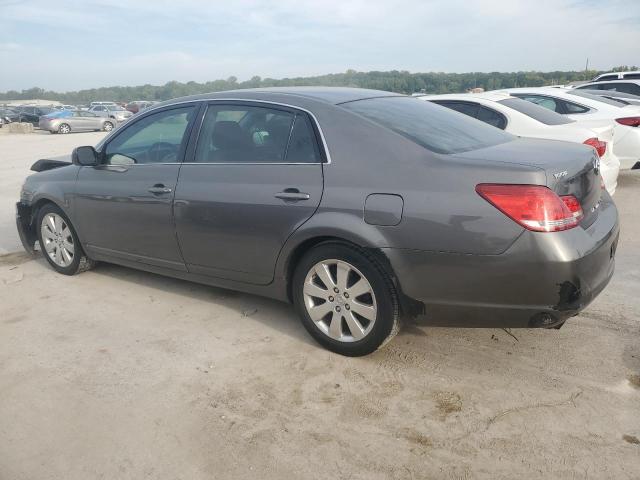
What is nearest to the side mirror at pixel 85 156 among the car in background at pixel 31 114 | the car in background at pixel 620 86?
the car in background at pixel 620 86

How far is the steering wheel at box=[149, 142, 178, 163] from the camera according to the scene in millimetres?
4070

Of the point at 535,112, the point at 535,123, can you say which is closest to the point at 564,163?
the point at 535,123

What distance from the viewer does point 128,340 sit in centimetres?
369

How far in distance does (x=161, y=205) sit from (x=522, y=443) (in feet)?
9.24

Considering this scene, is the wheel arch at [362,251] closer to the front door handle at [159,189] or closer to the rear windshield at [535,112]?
the front door handle at [159,189]

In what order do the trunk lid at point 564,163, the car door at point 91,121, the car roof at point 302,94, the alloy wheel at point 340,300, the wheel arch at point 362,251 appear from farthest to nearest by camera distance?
the car door at point 91,121 < the car roof at point 302,94 < the alloy wheel at point 340,300 < the wheel arch at point 362,251 < the trunk lid at point 564,163

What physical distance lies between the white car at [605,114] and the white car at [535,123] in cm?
121

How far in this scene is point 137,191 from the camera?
4.18 metres

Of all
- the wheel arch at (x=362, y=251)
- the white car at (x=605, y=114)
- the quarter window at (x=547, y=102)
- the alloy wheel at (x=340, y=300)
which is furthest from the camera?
the quarter window at (x=547, y=102)

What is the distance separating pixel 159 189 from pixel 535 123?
4477 millimetres

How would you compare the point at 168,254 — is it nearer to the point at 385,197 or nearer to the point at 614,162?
the point at 385,197

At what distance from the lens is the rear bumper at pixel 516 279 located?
2637mm

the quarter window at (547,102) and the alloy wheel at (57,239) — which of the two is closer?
the alloy wheel at (57,239)

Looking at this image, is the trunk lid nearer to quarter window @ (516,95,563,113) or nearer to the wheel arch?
the wheel arch
